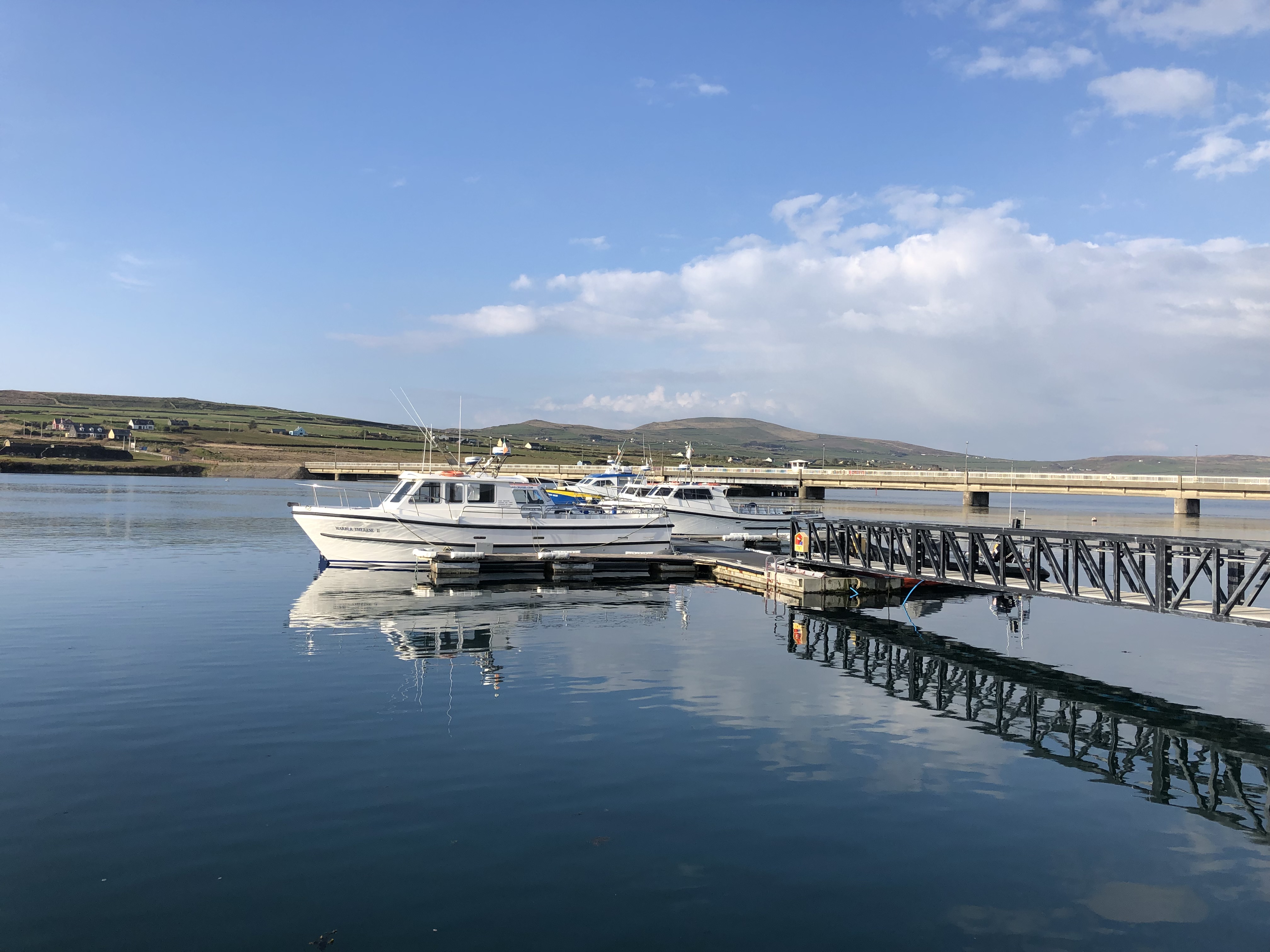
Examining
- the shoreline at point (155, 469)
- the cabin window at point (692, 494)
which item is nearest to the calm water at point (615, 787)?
the cabin window at point (692, 494)

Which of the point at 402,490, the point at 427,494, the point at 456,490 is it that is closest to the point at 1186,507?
the point at 456,490

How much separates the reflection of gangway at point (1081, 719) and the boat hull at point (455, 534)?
43.5ft

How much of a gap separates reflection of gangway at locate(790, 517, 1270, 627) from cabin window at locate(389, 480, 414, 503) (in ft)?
47.8

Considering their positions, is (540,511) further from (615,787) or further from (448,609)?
(615,787)

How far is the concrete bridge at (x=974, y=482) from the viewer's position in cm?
7812

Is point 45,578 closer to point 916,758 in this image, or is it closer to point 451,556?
point 451,556

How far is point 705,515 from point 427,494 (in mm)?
19090

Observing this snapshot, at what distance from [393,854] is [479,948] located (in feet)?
6.20

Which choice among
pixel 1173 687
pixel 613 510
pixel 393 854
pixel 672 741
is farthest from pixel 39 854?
pixel 613 510

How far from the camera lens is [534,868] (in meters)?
8.10

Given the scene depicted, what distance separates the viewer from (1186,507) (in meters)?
80.6

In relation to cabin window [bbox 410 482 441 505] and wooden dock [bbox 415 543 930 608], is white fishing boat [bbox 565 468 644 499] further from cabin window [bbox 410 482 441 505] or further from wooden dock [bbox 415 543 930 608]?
cabin window [bbox 410 482 441 505]

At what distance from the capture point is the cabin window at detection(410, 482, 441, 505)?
1237 inches

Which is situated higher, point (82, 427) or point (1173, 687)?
point (82, 427)
